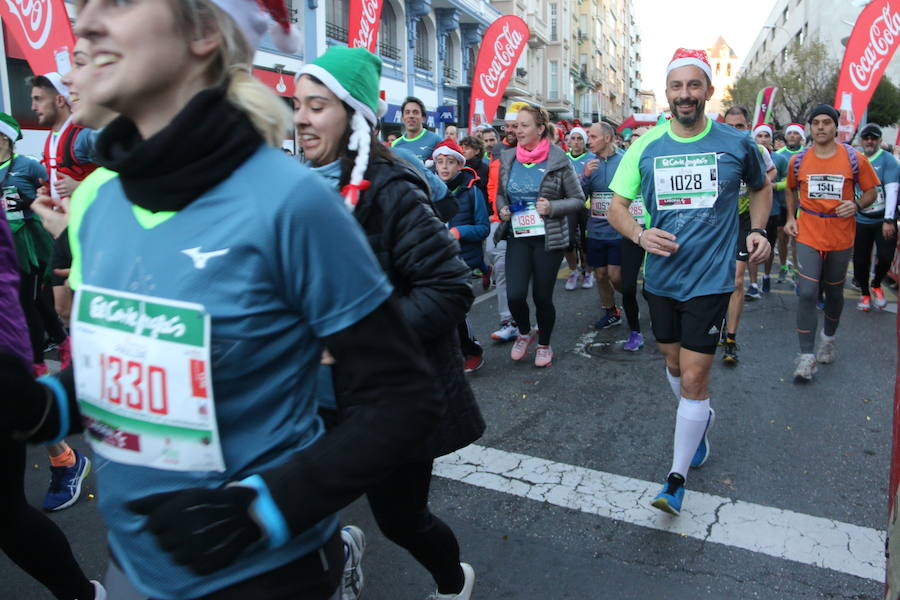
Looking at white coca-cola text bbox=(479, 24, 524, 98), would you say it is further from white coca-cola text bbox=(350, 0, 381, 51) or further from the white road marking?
the white road marking

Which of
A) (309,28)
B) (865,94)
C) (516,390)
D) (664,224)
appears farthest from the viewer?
(309,28)

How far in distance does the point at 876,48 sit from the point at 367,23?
257 inches

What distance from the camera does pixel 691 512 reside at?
10.7 ft

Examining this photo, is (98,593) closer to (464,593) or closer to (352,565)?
(352,565)

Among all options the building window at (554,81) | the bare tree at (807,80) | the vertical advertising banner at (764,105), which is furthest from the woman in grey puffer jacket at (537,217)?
the building window at (554,81)

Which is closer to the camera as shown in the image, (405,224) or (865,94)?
(405,224)

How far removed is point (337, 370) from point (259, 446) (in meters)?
0.20

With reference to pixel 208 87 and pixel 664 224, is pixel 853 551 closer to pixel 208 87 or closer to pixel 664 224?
pixel 664 224

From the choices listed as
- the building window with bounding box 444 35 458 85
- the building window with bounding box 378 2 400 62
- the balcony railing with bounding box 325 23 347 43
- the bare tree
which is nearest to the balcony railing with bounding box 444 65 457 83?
the building window with bounding box 444 35 458 85

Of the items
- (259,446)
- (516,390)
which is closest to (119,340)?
(259,446)

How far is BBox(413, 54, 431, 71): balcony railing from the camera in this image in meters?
26.0

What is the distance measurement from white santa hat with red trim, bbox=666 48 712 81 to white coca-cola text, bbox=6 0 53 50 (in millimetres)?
5149

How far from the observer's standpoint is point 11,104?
11.1 m

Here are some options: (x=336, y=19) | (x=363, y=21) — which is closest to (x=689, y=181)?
(x=363, y=21)
